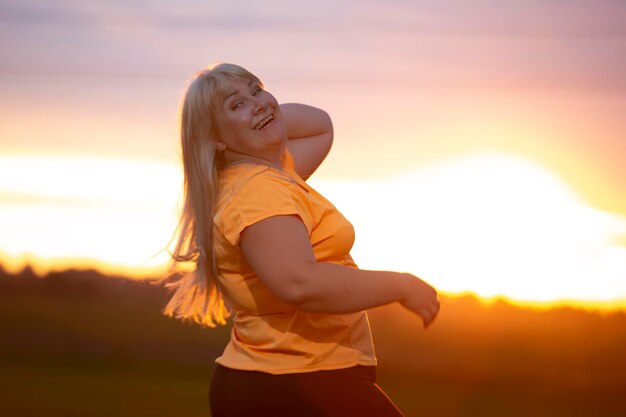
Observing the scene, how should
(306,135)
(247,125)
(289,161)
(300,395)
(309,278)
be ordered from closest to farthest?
(309,278)
(300,395)
(247,125)
(289,161)
(306,135)

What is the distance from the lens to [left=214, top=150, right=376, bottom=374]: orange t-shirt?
2.90 m

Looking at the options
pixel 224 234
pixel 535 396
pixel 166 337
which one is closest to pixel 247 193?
pixel 224 234

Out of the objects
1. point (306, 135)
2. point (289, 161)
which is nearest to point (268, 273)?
point (289, 161)

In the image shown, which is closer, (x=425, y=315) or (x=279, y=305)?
(x=425, y=315)

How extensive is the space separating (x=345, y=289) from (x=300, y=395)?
364mm

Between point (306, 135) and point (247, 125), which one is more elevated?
point (306, 135)

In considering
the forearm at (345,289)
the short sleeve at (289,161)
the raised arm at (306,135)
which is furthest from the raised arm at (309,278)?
the raised arm at (306,135)

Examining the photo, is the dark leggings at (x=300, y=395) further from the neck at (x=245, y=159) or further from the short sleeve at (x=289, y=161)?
the short sleeve at (x=289, y=161)

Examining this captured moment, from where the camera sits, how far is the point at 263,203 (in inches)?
110

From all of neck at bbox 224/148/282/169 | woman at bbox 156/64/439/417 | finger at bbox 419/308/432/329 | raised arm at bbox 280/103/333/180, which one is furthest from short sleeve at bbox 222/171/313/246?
raised arm at bbox 280/103/333/180

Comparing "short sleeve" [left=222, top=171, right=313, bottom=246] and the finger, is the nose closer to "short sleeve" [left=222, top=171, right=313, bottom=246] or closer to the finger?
"short sleeve" [left=222, top=171, right=313, bottom=246]

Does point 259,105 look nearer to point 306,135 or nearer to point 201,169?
point 201,169

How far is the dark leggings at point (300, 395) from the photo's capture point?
2.93 metres

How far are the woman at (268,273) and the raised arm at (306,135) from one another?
0.38 meters
